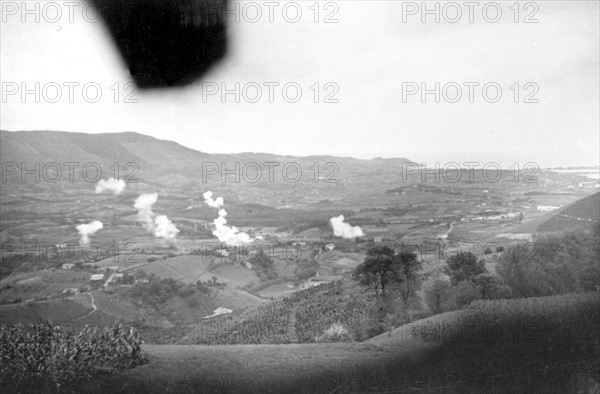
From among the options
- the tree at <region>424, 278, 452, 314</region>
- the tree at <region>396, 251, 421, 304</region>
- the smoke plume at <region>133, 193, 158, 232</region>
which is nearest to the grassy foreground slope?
the tree at <region>424, 278, 452, 314</region>

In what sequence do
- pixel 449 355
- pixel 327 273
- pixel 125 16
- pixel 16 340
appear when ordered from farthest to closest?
pixel 327 273
pixel 125 16
pixel 449 355
pixel 16 340

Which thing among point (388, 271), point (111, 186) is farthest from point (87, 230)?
point (388, 271)

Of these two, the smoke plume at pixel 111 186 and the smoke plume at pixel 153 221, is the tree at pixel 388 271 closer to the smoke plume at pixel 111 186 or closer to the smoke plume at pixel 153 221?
the smoke plume at pixel 153 221

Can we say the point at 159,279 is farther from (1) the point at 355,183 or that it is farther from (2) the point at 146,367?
(1) the point at 355,183

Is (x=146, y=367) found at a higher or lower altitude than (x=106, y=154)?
lower

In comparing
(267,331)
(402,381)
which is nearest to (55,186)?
(267,331)

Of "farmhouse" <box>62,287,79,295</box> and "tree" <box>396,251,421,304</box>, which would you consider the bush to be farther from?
"tree" <box>396,251,421,304</box>
